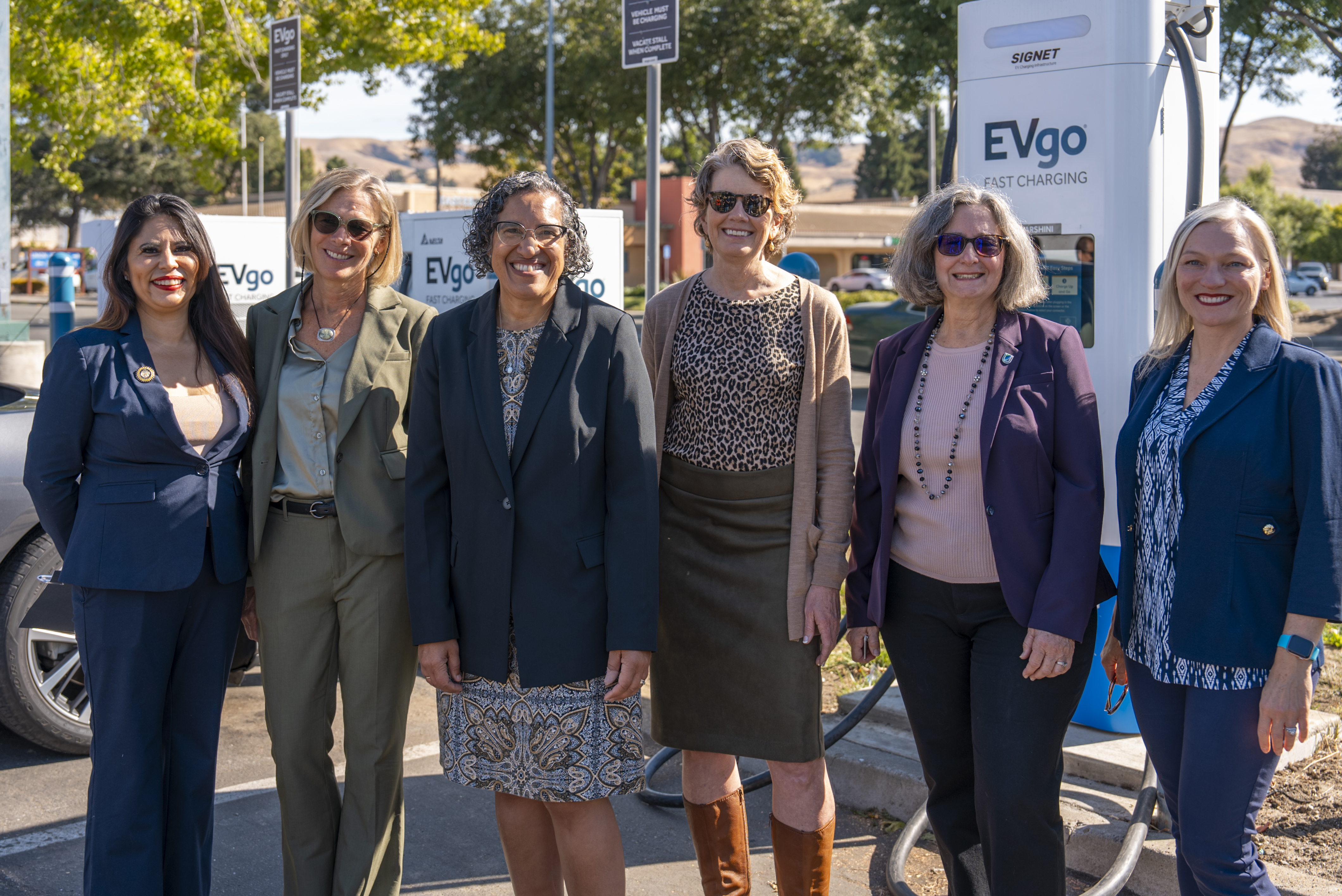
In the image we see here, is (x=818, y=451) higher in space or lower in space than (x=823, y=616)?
higher

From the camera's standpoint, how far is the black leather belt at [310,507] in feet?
9.78

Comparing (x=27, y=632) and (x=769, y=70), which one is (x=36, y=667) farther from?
(x=769, y=70)

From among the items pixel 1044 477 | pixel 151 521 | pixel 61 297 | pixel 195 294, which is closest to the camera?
pixel 1044 477

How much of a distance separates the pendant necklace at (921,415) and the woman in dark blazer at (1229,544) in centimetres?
38

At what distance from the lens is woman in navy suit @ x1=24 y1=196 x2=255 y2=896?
294cm

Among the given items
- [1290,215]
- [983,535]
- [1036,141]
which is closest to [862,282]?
[1290,215]

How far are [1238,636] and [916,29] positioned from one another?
20409 millimetres

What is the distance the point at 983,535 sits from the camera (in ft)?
9.11

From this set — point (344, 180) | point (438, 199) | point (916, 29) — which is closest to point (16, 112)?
point (916, 29)

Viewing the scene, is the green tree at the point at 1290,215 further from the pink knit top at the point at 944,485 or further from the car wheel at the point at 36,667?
the car wheel at the point at 36,667

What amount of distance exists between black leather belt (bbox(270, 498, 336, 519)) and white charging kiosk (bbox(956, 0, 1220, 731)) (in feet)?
8.50

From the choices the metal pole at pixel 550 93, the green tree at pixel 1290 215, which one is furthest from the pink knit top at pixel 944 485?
the green tree at pixel 1290 215

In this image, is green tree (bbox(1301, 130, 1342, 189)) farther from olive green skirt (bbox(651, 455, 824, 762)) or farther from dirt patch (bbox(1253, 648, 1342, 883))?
olive green skirt (bbox(651, 455, 824, 762))

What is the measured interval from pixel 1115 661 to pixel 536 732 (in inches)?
55.8
